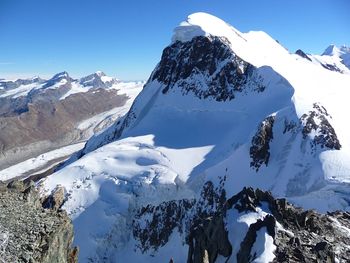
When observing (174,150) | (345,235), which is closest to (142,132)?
(174,150)

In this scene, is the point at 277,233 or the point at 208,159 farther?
the point at 208,159

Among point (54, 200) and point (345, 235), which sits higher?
point (345, 235)

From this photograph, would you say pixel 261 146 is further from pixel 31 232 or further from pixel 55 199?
pixel 31 232

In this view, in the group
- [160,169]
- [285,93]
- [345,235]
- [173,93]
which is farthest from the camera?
[173,93]

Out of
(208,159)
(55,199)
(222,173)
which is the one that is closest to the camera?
(222,173)

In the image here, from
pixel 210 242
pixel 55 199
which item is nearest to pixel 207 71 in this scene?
pixel 55 199

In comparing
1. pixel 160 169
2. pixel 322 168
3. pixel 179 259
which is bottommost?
pixel 179 259

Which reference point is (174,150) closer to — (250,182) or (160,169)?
(160,169)
